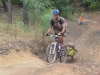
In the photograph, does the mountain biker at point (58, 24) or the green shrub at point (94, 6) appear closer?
the mountain biker at point (58, 24)

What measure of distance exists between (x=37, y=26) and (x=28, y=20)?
2.27 metres

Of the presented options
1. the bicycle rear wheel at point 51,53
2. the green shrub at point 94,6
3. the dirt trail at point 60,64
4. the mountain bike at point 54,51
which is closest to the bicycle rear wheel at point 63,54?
the mountain bike at point 54,51

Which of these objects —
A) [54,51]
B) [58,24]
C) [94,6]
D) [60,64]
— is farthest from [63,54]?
[94,6]

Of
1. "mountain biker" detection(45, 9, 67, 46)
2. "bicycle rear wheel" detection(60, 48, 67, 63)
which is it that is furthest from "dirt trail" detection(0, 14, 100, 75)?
"mountain biker" detection(45, 9, 67, 46)

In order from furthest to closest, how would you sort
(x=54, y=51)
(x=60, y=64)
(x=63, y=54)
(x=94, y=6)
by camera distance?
(x=94, y=6)
(x=63, y=54)
(x=54, y=51)
(x=60, y=64)

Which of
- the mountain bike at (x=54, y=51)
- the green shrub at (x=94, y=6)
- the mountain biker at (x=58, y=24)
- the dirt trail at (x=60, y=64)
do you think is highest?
the green shrub at (x=94, y=6)

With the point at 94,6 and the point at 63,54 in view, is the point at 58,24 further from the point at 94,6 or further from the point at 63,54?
the point at 94,6

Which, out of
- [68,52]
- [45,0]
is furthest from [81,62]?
[45,0]

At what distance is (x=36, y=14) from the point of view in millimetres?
11742

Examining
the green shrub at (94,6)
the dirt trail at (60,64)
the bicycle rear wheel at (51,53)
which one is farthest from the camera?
the green shrub at (94,6)

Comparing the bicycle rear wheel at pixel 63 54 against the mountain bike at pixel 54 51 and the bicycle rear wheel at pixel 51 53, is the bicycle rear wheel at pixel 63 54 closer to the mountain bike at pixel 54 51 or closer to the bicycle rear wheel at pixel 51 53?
the mountain bike at pixel 54 51

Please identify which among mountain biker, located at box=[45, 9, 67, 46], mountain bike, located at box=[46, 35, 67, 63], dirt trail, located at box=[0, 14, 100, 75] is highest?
mountain biker, located at box=[45, 9, 67, 46]

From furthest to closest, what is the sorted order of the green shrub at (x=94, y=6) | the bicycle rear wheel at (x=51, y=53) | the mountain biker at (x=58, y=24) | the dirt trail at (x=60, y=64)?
the green shrub at (x=94, y=6)
the mountain biker at (x=58, y=24)
the bicycle rear wheel at (x=51, y=53)
the dirt trail at (x=60, y=64)

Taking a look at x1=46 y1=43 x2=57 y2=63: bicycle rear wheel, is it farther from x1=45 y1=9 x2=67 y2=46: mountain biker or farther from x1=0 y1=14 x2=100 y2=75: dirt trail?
x1=45 y1=9 x2=67 y2=46: mountain biker
